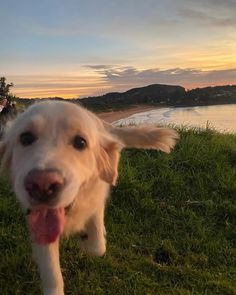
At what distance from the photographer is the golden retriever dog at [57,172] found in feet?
9.57

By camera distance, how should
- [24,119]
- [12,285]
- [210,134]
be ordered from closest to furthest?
[24,119], [12,285], [210,134]

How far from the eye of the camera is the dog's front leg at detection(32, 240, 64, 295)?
3570 mm

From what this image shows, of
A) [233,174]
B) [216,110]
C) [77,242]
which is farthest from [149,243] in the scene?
[216,110]

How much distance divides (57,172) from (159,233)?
7.95 feet

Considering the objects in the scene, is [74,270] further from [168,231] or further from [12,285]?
[168,231]

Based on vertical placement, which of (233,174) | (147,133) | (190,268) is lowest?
(190,268)

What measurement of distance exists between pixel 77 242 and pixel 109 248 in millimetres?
302

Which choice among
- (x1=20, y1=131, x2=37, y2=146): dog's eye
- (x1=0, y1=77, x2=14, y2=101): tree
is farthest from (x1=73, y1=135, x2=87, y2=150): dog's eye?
(x1=0, y1=77, x2=14, y2=101): tree

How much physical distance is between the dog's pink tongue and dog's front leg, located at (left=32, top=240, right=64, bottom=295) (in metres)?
0.33

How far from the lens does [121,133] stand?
450 centimetres

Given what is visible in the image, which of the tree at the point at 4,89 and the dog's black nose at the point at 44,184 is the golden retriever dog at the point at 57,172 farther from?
the tree at the point at 4,89

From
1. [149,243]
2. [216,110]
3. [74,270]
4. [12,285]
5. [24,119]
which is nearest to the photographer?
[24,119]

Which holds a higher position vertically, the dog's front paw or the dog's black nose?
the dog's black nose

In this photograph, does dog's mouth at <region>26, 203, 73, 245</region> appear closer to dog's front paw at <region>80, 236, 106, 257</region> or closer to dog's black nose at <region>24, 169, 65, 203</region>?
dog's black nose at <region>24, 169, 65, 203</region>
